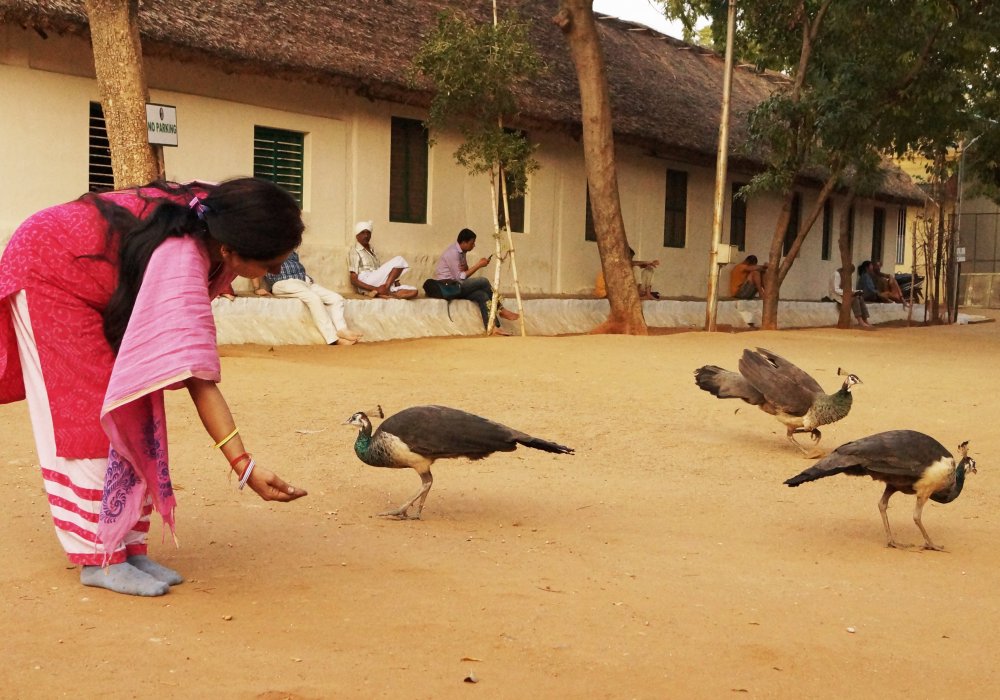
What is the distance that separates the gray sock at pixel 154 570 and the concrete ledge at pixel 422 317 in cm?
874

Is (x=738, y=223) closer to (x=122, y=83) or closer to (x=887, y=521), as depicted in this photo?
(x=122, y=83)

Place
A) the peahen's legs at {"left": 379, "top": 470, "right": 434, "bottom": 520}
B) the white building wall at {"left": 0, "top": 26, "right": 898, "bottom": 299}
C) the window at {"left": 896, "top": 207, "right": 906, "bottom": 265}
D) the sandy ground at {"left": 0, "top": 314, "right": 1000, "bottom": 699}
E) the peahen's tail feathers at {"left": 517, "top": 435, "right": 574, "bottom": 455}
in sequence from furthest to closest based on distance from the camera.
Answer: the window at {"left": 896, "top": 207, "right": 906, "bottom": 265} < the white building wall at {"left": 0, "top": 26, "right": 898, "bottom": 299} < the peahen's legs at {"left": 379, "top": 470, "right": 434, "bottom": 520} < the peahen's tail feathers at {"left": 517, "top": 435, "right": 574, "bottom": 455} < the sandy ground at {"left": 0, "top": 314, "right": 1000, "bottom": 699}

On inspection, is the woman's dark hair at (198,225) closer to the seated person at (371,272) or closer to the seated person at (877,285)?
the seated person at (371,272)

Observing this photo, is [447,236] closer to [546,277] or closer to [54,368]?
[546,277]

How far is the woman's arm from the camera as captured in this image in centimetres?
400

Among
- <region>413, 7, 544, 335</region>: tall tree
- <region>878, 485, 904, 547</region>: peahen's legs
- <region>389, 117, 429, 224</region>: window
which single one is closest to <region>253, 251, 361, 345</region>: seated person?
<region>413, 7, 544, 335</region>: tall tree

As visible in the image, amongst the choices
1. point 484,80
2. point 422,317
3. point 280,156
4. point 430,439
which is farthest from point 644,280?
point 430,439

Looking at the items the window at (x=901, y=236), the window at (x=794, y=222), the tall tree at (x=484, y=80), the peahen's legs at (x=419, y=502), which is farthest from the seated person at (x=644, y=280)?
the window at (x=901, y=236)

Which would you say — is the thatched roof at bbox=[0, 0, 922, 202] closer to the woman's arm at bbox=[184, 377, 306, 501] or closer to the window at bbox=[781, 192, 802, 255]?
the window at bbox=[781, 192, 802, 255]

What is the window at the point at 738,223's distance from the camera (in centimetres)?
2575

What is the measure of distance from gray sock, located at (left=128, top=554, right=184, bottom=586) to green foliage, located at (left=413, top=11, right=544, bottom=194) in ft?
37.8

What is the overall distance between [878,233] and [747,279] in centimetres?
995

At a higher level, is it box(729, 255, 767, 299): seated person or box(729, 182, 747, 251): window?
box(729, 182, 747, 251): window

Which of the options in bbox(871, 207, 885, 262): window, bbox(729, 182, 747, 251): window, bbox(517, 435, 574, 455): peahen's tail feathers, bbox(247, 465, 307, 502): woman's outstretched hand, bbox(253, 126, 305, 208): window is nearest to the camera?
bbox(247, 465, 307, 502): woman's outstretched hand
